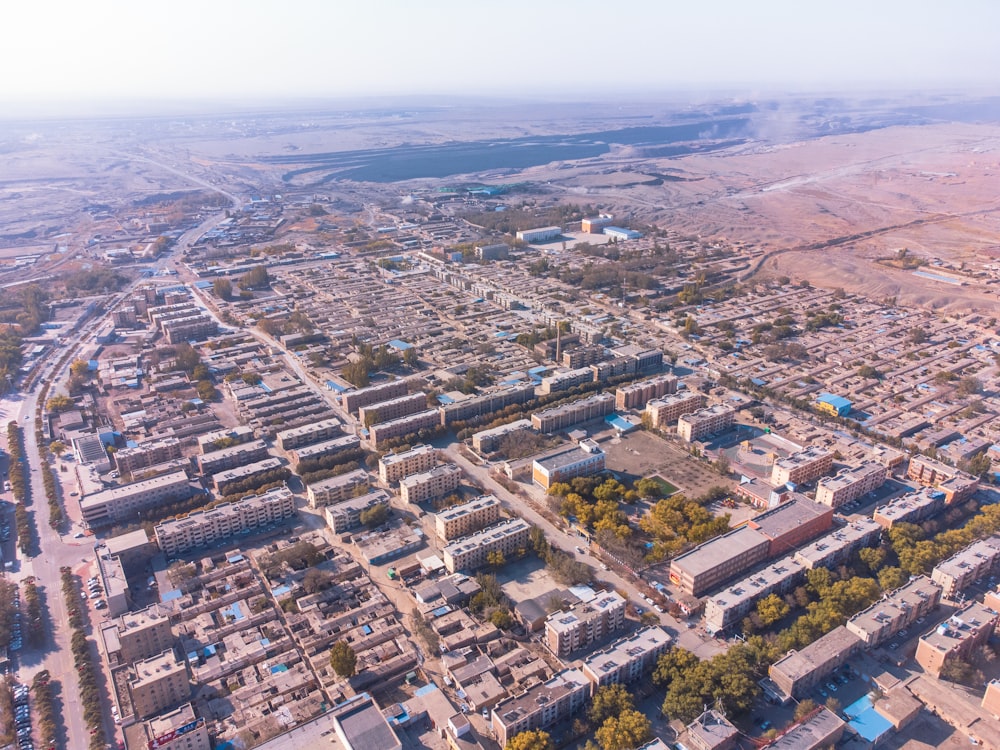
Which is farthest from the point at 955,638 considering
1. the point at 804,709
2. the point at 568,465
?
the point at 568,465

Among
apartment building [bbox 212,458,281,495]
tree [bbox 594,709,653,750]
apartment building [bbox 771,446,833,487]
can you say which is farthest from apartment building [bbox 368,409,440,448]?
tree [bbox 594,709,653,750]

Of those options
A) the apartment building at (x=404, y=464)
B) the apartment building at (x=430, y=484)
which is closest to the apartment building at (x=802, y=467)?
the apartment building at (x=430, y=484)

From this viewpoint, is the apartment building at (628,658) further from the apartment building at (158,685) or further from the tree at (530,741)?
the apartment building at (158,685)

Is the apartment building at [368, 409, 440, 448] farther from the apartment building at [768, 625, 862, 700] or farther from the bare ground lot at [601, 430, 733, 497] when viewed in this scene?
the apartment building at [768, 625, 862, 700]

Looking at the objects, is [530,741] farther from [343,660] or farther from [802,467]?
[802,467]

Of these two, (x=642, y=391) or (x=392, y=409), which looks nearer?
(x=392, y=409)
